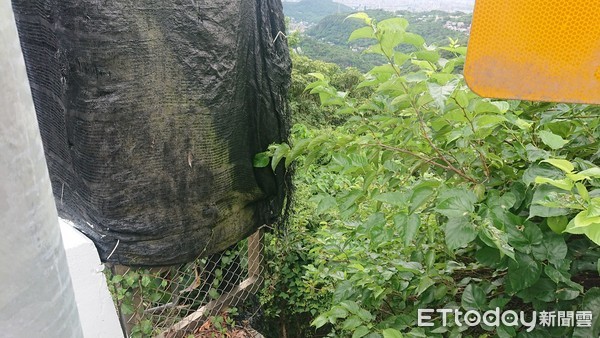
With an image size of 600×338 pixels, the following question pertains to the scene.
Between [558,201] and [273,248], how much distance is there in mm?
2533

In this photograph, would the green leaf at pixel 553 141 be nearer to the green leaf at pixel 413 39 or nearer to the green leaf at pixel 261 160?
the green leaf at pixel 413 39

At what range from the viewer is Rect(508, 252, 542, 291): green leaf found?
48.6 inches

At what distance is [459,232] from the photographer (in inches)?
47.3

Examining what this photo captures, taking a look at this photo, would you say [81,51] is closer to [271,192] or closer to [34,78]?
[34,78]

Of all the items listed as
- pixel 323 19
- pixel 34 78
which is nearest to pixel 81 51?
pixel 34 78

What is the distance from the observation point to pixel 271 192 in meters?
2.85

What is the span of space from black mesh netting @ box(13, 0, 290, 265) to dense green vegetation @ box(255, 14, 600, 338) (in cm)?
62

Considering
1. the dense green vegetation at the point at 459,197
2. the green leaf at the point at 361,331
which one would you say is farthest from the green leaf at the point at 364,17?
the green leaf at the point at 361,331

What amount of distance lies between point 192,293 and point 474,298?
2.14 metres

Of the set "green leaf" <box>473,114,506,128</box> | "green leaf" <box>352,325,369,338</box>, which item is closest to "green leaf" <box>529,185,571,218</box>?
"green leaf" <box>473,114,506,128</box>

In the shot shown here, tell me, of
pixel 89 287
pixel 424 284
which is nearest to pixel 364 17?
pixel 424 284

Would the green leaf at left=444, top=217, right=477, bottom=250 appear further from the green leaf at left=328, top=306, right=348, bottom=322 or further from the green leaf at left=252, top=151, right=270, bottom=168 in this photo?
the green leaf at left=252, top=151, right=270, bottom=168

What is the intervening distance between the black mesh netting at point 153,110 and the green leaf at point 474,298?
147 centimetres

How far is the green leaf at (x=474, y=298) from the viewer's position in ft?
4.73
